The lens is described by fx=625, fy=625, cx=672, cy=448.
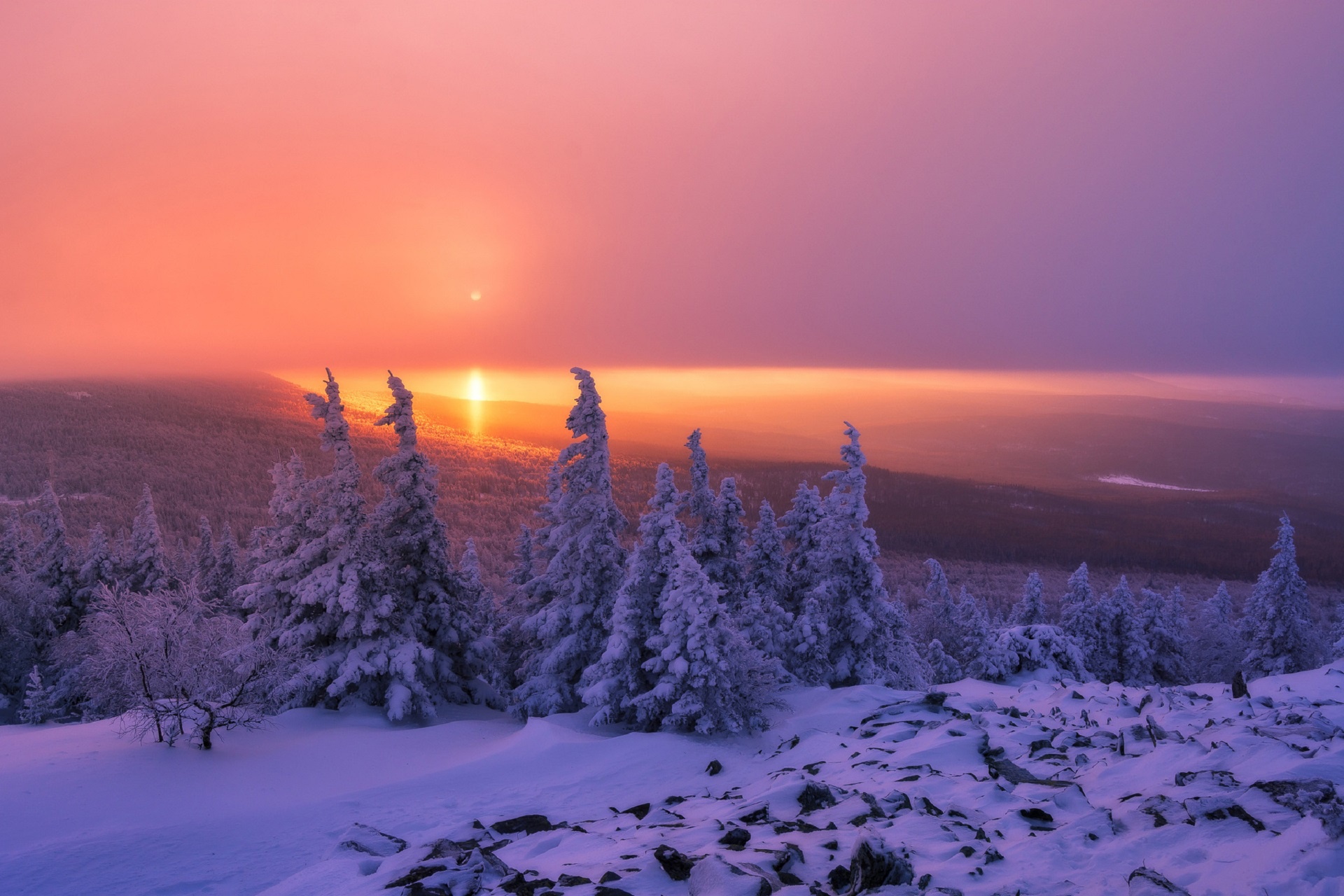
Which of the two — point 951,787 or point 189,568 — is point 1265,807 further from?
point 189,568

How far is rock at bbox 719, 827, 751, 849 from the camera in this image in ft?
33.3

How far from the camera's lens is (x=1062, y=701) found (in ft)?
62.0

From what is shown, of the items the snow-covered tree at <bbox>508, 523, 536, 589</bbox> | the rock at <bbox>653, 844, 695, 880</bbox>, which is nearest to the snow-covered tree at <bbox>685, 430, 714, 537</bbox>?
the snow-covered tree at <bbox>508, 523, 536, 589</bbox>

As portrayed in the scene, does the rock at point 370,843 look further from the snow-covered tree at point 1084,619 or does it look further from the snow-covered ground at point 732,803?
the snow-covered tree at point 1084,619

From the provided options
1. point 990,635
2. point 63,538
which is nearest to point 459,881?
point 990,635

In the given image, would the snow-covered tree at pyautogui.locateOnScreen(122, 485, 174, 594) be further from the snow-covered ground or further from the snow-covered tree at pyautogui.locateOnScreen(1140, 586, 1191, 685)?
the snow-covered tree at pyautogui.locateOnScreen(1140, 586, 1191, 685)

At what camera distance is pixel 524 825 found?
13250mm

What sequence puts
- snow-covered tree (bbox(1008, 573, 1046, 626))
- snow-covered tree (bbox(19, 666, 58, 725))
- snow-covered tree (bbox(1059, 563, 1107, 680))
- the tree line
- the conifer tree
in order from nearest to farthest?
the tree line, snow-covered tree (bbox(19, 666, 58, 725)), snow-covered tree (bbox(1059, 563, 1107, 680)), snow-covered tree (bbox(1008, 573, 1046, 626)), the conifer tree

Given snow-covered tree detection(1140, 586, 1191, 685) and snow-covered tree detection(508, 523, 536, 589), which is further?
snow-covered tree detection(1140, 586, 1191, 685)

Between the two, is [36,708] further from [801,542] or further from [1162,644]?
[1162,644]

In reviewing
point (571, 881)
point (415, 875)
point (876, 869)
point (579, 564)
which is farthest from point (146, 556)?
point (876, 869)

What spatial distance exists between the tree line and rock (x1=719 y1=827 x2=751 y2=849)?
8.17m

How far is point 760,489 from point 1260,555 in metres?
122

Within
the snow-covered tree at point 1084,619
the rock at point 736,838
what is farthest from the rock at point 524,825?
the snow-covered tree at point 1084,619
